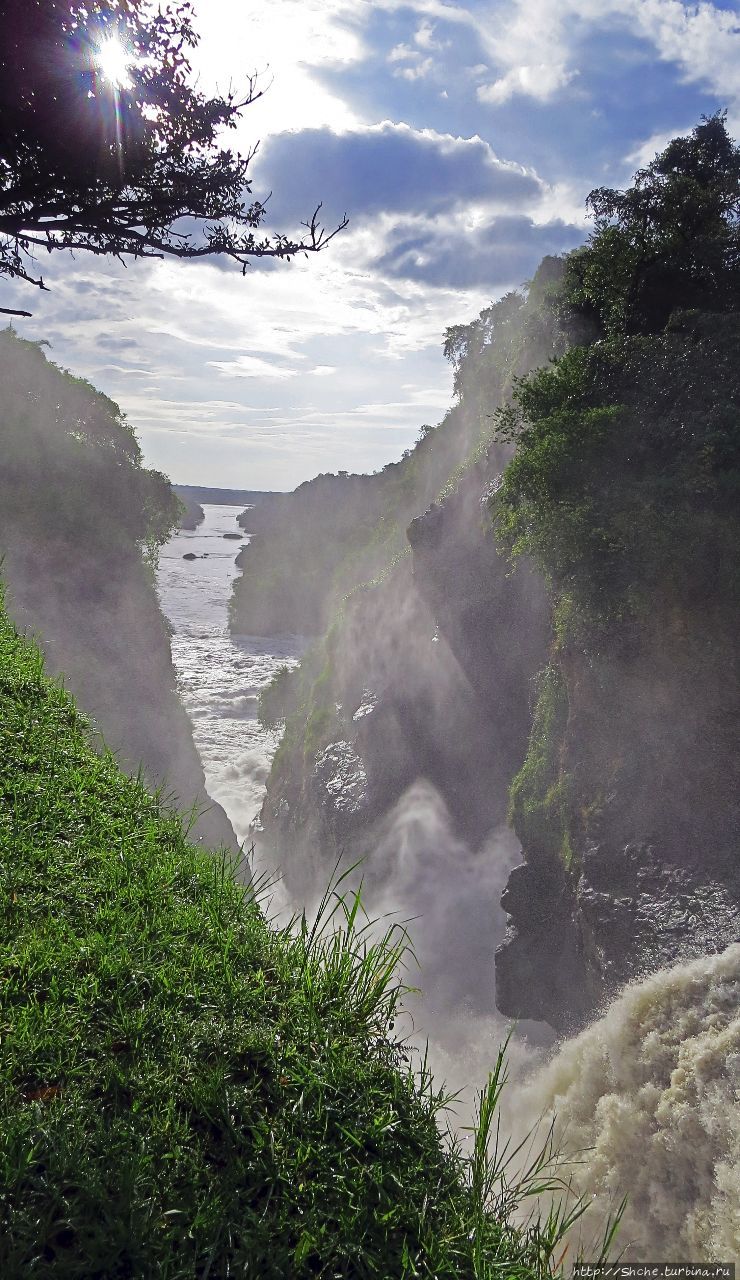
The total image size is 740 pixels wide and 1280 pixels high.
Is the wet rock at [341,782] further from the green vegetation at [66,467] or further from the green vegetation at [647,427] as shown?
the green vegetation at [647,427]

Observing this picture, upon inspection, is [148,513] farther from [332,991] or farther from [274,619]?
[274,619]

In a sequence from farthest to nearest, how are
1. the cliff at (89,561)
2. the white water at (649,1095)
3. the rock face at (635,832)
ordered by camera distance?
the cliff at (89,561) → the rock face at (635,832) → the white water at (649,1095)

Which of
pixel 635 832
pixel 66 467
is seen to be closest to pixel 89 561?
pixel 66 467

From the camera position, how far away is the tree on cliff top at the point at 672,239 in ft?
57.4

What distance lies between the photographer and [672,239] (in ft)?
57.5

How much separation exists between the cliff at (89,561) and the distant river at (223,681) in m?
8.67

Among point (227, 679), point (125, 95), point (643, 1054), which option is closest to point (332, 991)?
point (643, 1054)

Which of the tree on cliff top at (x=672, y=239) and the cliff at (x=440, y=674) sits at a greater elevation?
Result: the tree on cliff top at (x=672, y=239)

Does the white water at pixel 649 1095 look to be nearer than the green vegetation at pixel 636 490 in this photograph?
Yes

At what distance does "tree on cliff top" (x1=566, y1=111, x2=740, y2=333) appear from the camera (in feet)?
57.4

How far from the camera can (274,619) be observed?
83.6 m

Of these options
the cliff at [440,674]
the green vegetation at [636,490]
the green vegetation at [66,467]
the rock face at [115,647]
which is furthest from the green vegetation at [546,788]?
the green vegetation at [66,467]

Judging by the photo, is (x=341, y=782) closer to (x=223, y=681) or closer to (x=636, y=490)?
(x=636, y=490)

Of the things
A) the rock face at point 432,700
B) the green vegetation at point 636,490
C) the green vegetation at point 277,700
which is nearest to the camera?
the green vegetation at point 636,490
